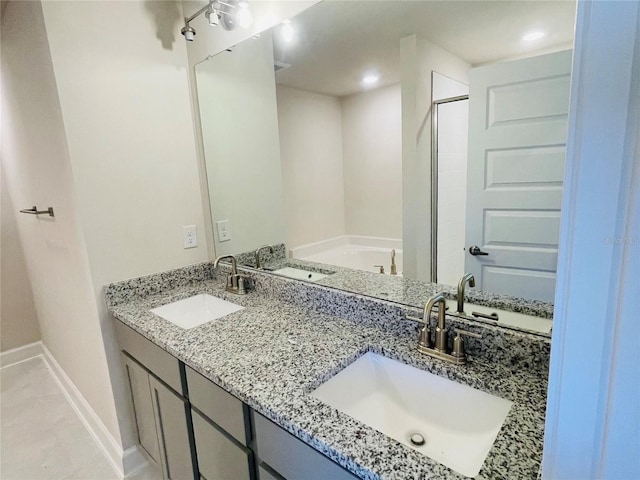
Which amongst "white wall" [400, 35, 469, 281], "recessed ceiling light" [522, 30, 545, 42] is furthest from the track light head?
"recessed ceiling light" [522, 30, 545, 42]

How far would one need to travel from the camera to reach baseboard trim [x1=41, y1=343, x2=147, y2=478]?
179 cm

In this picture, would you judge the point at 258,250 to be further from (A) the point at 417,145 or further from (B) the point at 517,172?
(B) the point at 517,172

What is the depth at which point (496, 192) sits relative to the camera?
3.56ft

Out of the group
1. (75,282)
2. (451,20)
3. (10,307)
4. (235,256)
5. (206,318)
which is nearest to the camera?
(451,20)

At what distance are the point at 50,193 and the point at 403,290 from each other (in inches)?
72.9

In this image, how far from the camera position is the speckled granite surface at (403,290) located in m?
1.06

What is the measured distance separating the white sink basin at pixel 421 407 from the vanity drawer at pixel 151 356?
2.00ft

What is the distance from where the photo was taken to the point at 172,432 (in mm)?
1412

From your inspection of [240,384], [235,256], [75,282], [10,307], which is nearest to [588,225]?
[240,384]

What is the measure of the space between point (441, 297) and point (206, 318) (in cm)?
113

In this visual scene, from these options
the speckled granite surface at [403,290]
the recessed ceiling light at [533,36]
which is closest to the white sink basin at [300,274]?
the speckled granite surface at [403,290]

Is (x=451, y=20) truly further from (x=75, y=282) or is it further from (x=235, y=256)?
(x=75, y=282)

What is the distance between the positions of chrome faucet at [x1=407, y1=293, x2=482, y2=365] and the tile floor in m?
1.59

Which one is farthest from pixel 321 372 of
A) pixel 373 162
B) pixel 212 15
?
pixel 212 15
